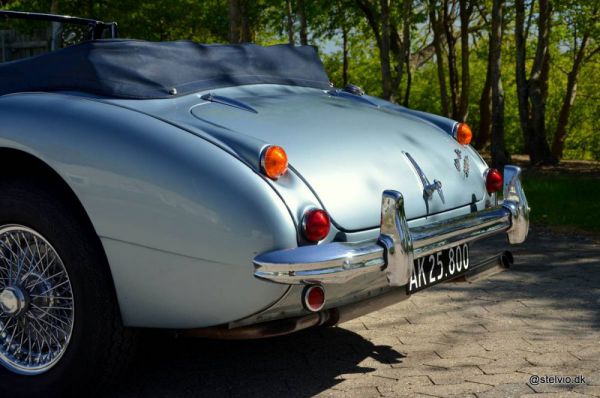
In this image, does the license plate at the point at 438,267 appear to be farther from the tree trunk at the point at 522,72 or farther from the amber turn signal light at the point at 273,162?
the tree trunk at the point at 522,72

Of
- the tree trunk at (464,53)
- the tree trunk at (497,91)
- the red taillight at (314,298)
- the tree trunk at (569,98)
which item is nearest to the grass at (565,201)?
the tree trunk at (497,91)

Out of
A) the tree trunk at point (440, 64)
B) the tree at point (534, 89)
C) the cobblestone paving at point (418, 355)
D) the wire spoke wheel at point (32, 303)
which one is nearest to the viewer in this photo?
the wire spoke wheel at point (32, 303)

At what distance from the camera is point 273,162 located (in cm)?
305

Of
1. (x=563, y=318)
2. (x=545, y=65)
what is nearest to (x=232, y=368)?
(x=563, y=318)

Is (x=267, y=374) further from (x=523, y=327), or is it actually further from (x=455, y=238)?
(x=523, y=327)

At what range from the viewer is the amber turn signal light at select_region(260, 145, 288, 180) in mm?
3031

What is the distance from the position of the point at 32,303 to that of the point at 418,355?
178 cm

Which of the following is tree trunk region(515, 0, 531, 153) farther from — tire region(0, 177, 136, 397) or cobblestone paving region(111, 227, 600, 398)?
tire region(0, 177, 136, 397)

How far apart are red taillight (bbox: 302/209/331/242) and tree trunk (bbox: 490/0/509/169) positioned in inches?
461

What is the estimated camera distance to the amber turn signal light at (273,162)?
3.03 meters

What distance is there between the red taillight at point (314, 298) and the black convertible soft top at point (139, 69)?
3.75ft

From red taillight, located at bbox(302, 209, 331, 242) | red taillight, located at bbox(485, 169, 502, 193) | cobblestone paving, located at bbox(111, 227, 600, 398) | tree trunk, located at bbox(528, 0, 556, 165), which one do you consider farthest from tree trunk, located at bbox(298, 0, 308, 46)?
red taillight, located at bbox(302, 209, 331, 242)

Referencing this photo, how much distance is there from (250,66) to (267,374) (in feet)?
5.07

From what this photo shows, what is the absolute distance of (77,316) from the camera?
10.5 feet
